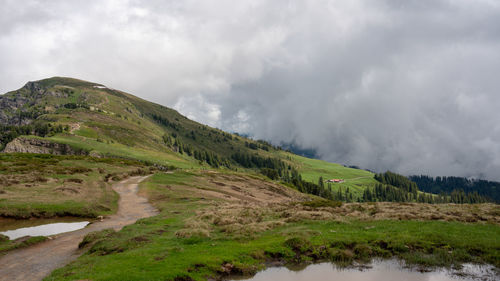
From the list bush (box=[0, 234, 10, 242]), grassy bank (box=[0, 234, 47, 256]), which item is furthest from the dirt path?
bush (box=[0, 234, 10, 242])

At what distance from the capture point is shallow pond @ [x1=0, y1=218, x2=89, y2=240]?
30291 mm

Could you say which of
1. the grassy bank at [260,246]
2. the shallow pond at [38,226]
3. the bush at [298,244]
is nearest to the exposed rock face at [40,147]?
the shallow pond at [38,226]

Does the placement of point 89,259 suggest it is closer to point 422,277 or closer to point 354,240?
point 354,240

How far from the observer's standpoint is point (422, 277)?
18688 millimetres

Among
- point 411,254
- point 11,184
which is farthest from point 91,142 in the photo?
point 411,254

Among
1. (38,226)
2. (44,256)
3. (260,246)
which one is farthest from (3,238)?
(260,246)

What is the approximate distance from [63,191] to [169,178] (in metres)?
35.9

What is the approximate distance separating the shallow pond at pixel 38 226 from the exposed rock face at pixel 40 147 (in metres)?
136

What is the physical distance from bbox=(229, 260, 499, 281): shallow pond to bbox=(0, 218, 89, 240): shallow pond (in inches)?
1076

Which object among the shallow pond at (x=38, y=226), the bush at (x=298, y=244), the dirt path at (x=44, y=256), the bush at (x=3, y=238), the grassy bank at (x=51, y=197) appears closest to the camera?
the dirt path at (x=44, y=256)

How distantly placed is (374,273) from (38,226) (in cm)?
3835

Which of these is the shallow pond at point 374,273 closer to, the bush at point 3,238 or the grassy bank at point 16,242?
the grassy bank at point 16,242

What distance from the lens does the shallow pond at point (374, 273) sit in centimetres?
1858

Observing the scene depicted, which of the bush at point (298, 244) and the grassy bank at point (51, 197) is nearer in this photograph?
the bush at point (298, 244)
